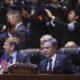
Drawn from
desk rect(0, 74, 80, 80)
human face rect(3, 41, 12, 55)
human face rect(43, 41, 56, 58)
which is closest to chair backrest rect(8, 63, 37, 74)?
desk rect(0, 74, 80, 80)

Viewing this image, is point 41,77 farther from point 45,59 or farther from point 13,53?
point 13,53

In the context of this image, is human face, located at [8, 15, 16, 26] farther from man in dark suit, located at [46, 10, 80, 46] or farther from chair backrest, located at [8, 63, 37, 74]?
chair backrest, located at [8, 63, 37, 74]

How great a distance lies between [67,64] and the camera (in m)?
3.62

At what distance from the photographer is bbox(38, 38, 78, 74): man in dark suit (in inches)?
141

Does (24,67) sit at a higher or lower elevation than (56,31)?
lower

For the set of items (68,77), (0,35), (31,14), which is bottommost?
(68,77)

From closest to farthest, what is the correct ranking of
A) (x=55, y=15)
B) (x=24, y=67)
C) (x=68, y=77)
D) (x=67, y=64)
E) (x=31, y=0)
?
(x=68, y=77)
(x=24, y=67)
(x=67, y=64)
(x=55, y=15)
(x=31, y=0)

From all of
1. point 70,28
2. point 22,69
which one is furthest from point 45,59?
point 70,28

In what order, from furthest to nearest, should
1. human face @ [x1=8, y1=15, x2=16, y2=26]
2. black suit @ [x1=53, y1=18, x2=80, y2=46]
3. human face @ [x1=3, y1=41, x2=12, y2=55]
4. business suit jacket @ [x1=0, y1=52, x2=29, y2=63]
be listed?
human face @ [x1=8, y1=15, x2=16, y2=26], black suit @ [x1=53, y1=18, x2=80, y2=46], human face @ [x1=3, y1=41, x2=12, y2=55], business suit jacket @ [x1=0, y1=52, x2=29, y2=63]

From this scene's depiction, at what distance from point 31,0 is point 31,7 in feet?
0.41

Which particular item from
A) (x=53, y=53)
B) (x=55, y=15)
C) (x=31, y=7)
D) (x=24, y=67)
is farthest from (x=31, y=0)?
(x=24, y=67)

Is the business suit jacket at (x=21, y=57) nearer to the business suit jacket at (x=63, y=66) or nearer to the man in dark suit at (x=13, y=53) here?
the man in dark suit at (x=13, y=53)

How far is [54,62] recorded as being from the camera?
3.71 metres

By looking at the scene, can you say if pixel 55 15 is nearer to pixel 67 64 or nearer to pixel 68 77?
pixel 67 64
